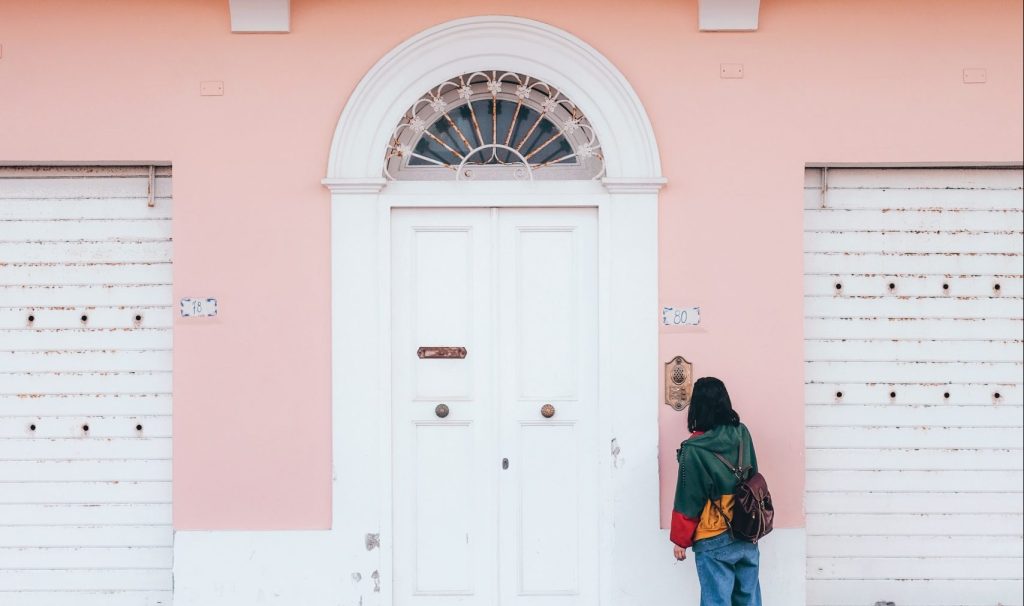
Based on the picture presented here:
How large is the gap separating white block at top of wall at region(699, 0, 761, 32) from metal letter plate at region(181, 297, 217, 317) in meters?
3.39

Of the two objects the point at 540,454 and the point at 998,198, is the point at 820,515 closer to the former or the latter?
the point at 540,454

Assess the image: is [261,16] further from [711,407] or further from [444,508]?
[711,407]

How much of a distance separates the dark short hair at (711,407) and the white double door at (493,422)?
0.77 m

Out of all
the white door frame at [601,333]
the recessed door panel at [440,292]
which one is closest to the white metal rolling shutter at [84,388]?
the white door frame at [601,333]

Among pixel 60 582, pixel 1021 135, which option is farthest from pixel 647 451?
pixel 60 582

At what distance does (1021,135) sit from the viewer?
499 cm

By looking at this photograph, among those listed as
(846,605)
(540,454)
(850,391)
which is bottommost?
(846,605)

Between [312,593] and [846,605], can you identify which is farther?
[846,605]

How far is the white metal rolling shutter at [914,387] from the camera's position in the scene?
17.0 ft

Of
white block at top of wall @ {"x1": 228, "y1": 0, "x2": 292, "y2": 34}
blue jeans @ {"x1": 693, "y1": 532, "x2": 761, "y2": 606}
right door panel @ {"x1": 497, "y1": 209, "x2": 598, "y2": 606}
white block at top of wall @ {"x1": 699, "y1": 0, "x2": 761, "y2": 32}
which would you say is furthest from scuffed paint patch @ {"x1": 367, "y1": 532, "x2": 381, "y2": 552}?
white block at top of wall @ {"x1": 699, "y1": 0, "x2": 761, "y2": 32}

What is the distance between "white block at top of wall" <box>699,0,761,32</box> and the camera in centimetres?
490

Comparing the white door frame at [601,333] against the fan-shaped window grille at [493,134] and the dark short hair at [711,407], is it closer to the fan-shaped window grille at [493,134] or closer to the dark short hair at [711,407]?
the fan-shaped window grille at [493,134]

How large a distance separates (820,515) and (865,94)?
263 centimetres

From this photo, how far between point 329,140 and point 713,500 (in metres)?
3.03
